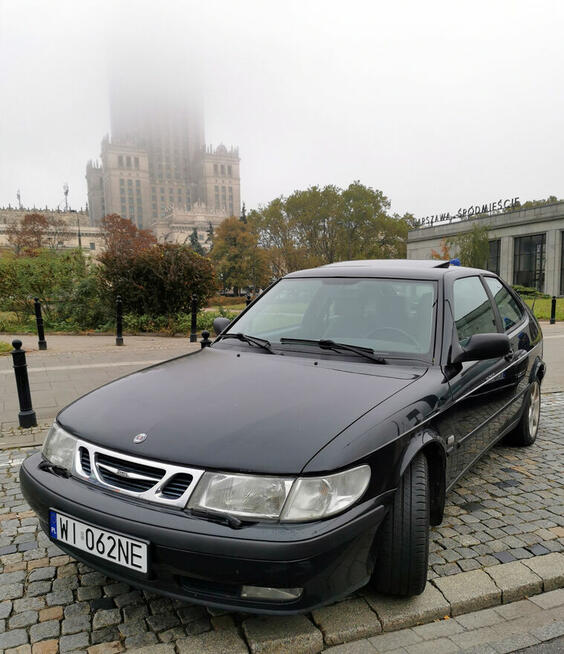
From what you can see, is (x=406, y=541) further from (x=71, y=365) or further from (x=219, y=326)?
(x=71, y=365)

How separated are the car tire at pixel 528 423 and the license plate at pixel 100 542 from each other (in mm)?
3617

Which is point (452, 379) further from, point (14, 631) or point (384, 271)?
point (14, 631)

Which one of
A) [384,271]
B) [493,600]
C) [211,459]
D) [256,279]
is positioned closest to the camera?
[211,459]

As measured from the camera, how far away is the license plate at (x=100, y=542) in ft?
6.86

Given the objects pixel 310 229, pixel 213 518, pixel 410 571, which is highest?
pixel 310 229

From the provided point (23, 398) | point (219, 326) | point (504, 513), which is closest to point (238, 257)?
point (23, 398)

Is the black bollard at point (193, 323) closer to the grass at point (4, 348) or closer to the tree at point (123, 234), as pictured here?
the grass at point (4, 348)

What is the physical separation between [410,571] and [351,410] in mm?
796

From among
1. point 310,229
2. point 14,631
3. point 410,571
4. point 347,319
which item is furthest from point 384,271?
point 310,229

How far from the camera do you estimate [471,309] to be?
3.70 m

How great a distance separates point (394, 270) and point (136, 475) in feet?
7.55

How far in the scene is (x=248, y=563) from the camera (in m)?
1.94

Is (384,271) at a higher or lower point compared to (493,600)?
higher

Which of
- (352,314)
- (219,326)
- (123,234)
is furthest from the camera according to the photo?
(123,234)
